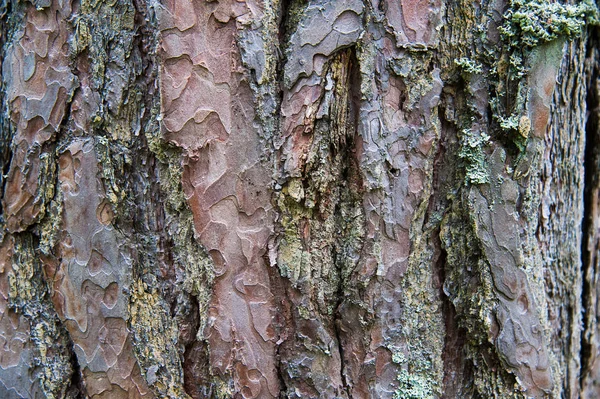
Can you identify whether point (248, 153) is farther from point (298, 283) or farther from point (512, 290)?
point (512, 290)

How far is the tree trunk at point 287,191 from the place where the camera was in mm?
875

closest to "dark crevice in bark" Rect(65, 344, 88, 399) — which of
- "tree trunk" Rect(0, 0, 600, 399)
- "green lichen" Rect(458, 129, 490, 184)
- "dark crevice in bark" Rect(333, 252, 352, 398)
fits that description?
"tree trunk" Rect(0, 0, 600, 399)

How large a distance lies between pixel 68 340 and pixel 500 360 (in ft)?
2.98

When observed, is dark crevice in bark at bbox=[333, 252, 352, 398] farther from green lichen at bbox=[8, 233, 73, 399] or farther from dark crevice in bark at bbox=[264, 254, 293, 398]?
green lichen at bbox=[8, 233, 73, 399]

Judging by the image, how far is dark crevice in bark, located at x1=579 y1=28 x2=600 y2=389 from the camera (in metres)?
1.14

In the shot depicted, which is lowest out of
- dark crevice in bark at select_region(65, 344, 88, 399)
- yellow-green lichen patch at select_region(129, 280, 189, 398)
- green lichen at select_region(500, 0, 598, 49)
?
dark crevice in bark at select_region(65, 344, 88, 399)

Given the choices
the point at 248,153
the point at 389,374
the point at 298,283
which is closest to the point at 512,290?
the point at 389,374

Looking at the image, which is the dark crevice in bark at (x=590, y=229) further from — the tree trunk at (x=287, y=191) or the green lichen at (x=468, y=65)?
the green lichen at (x=468, y=65)

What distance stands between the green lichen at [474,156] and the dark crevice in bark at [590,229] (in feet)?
1.37

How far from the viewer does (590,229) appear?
1.15m

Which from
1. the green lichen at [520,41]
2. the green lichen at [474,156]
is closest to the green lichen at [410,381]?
the green lichen at [474,156]

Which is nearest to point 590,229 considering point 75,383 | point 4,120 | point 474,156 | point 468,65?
point 474,156

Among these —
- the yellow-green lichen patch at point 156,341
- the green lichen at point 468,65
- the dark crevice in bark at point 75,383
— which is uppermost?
the green lichen at point 468,65

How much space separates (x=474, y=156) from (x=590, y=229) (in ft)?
1.60
